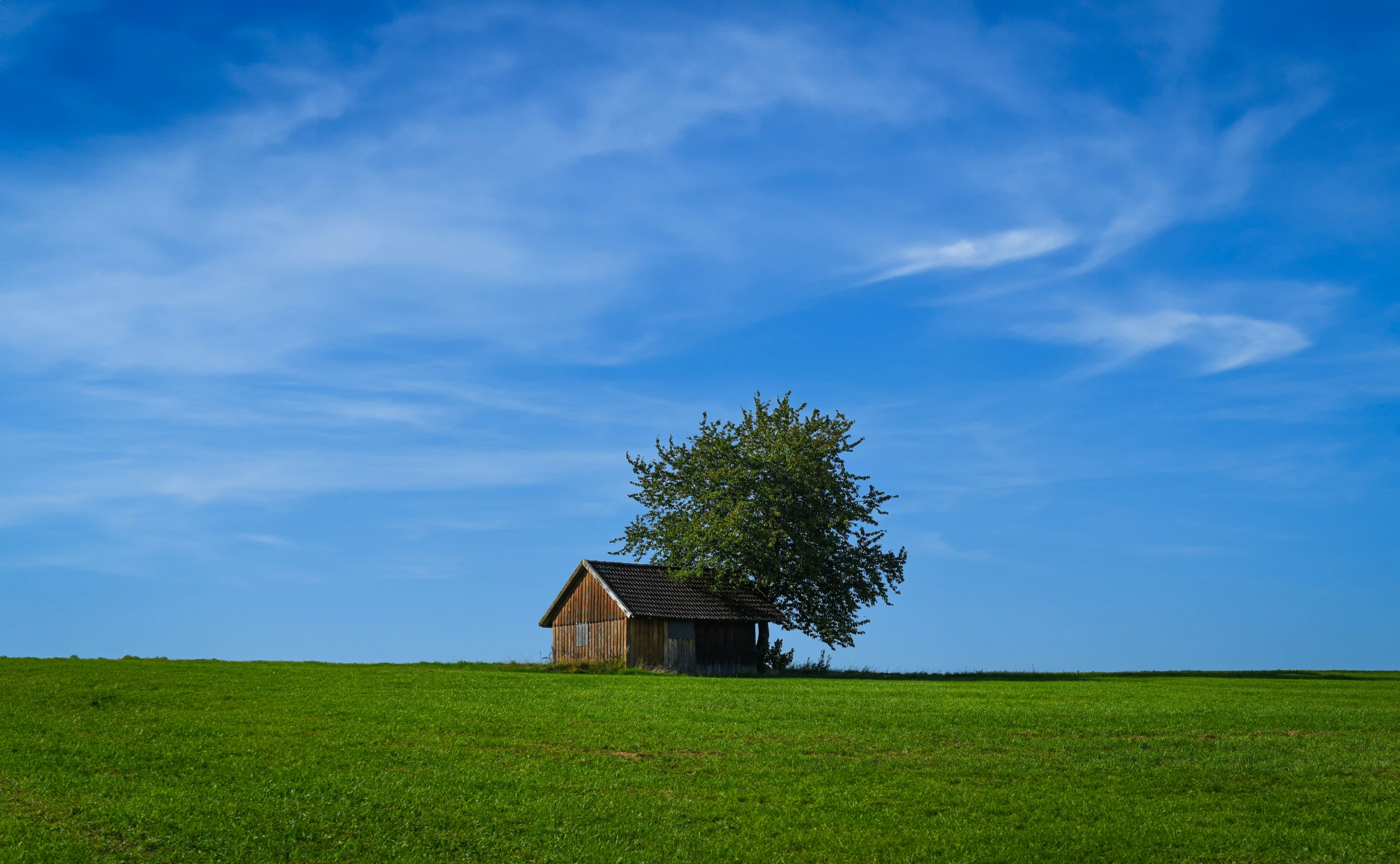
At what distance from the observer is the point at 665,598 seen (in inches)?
2574

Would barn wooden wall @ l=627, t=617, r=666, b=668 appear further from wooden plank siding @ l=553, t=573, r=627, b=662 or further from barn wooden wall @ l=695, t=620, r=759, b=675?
barn wooden wall @ l=695, t=620, r=759, b=675

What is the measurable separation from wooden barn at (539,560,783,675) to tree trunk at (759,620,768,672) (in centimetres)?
39

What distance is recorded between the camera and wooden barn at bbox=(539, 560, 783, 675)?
6319 centimetres

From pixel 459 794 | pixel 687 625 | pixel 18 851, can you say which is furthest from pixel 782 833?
pixel 687 625

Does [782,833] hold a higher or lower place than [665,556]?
lower

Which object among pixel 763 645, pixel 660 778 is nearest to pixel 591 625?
pixel 763 645

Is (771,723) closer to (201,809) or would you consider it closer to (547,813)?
(547,813)

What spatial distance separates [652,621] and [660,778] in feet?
136

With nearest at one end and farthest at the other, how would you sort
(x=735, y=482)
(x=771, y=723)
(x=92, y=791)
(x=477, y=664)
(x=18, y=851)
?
(x=18, y=851), (x=92, y=791), (x=771, y=723), (x=477, y=664), (x=735, y=482)

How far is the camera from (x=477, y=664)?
64500 millimetres

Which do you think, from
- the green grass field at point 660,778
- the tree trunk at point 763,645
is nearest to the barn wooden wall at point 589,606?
the tree trunk at point 763,645

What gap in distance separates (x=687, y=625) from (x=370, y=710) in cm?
3539

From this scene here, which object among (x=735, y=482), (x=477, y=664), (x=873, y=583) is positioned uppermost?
(x=735, y=482)

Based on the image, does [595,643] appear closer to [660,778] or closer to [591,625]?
[591,625]
